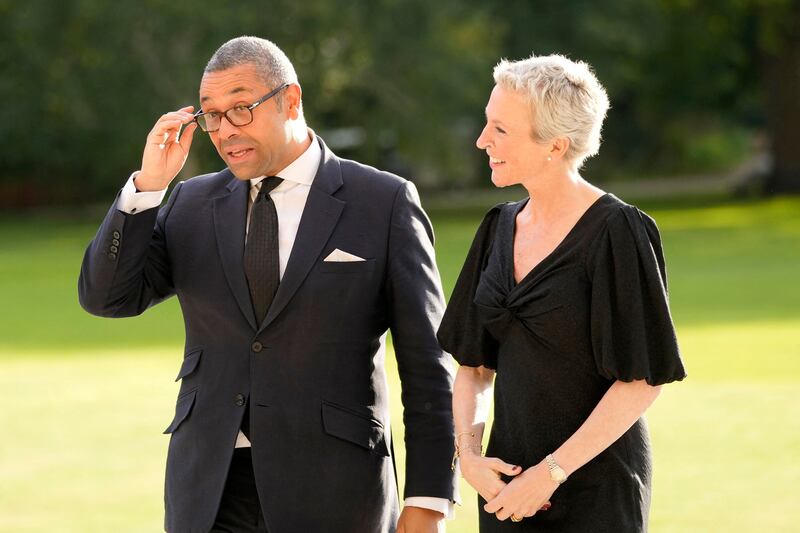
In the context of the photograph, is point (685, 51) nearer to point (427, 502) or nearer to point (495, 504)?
point (427, 502)

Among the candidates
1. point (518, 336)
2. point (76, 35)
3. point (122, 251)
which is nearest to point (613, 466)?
point (518, 336)

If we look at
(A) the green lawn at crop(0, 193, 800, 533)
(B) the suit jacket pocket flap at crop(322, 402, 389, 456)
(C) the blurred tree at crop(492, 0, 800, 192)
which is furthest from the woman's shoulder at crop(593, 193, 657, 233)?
(C) the blurred tree at crop(492, 0, 800, 192)

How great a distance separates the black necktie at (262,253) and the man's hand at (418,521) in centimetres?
69

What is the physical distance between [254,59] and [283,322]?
74 centimetres

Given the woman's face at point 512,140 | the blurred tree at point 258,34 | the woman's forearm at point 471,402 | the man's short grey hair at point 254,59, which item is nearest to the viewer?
the woman's face at point 512,140

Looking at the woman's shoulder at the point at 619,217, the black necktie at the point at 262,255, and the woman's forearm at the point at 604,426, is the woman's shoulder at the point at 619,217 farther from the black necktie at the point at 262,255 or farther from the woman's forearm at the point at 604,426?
the black necktie at the point at 262,255

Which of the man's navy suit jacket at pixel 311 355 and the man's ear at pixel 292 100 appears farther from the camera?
the man's ear at pixel 292 100

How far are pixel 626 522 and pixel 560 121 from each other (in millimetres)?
1061

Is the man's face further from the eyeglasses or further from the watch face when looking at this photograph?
the watch face

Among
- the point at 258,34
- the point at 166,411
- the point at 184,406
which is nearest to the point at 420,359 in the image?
the point at 184,406

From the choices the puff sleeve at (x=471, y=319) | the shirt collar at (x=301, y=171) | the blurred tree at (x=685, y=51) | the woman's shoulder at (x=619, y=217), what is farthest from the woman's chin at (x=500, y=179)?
the blurred tree at (x=685, y=51)

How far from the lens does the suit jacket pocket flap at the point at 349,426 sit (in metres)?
3.85

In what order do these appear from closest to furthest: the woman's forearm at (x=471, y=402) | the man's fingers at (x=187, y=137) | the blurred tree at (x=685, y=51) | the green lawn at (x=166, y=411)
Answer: the woman's forearm at (x=471, y=402) → the man's fingers at (x=187, y=137) → the green lawn at (x=166, y=411) → the blurred tree at (x=685, y=51)

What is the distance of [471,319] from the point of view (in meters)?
3.81
